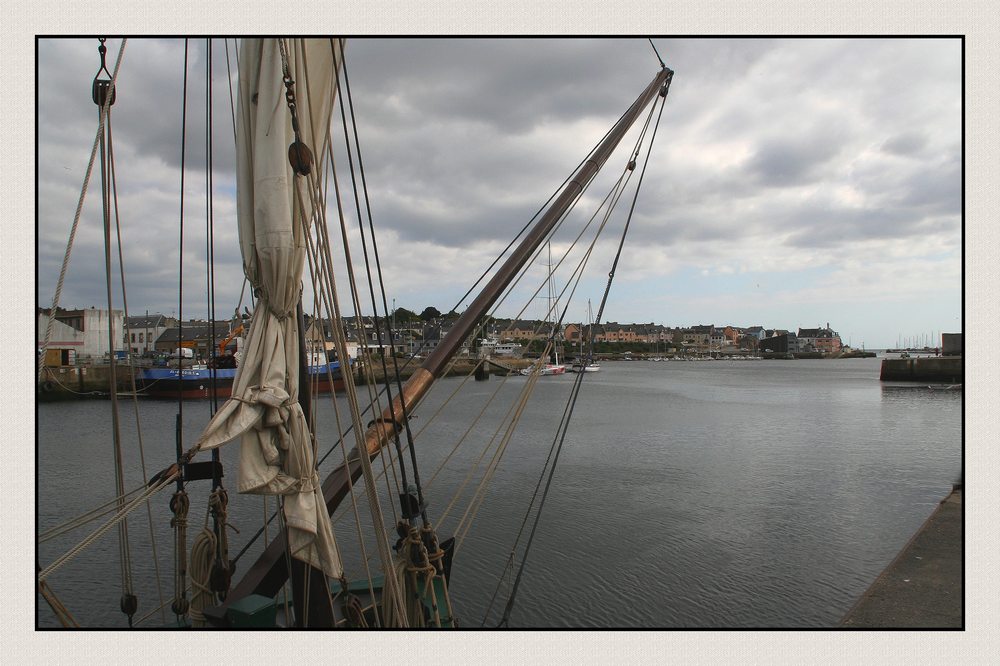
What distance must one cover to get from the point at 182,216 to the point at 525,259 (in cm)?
391

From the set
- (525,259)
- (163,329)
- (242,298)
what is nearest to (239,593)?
(242,298)

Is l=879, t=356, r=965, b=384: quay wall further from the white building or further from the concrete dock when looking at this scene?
the white building

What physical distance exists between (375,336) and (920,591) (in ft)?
268

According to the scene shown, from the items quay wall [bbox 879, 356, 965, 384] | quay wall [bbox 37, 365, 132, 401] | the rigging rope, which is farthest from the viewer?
quay wall [bbox 879, 356, 965, 384]

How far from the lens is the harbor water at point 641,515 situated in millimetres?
9688

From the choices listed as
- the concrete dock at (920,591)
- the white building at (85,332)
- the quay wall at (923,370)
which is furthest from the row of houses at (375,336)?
the quay wall at (923,370)

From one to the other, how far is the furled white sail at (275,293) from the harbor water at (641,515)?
158 centimetres

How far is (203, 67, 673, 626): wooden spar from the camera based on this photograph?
4.73m

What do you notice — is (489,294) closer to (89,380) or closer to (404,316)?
(89,380)

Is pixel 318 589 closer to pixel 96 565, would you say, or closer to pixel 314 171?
pixel 314 171

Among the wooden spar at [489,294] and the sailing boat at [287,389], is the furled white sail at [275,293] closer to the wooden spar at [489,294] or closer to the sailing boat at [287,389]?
the sailing boat at [287,389]

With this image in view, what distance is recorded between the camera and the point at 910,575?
8359mm

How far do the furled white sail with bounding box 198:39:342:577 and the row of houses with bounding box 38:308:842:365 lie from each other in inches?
24.5

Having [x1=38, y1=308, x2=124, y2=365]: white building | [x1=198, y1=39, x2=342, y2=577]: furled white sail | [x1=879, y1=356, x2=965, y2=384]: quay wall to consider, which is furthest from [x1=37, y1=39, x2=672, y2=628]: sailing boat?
[x1=879, y1=356, x2=965, y2=384]: quay wall
